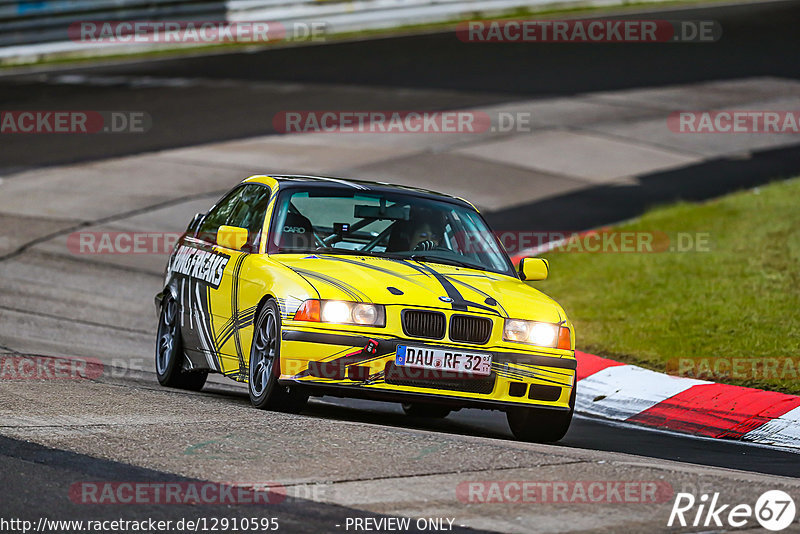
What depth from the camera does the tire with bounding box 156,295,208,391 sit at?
9.86 metres

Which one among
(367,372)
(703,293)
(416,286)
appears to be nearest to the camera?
(367,372)

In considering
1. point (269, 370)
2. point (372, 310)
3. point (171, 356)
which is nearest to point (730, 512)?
point (372, 310)

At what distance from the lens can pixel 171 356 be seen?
32.4 ft

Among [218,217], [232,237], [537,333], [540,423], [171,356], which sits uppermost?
[218,217]

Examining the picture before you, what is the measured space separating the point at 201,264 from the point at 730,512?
488 cm

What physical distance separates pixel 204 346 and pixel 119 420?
2083 mm

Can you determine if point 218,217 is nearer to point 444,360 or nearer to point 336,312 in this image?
point 336,312

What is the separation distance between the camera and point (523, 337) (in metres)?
8.07

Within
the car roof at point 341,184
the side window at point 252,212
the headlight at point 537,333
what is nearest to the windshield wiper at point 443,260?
the car roof at point 341,184

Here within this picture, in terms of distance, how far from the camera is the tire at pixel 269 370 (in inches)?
312

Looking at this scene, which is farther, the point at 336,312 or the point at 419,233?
the point at 419,233

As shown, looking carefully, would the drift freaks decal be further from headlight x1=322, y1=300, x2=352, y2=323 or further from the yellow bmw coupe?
headlight x1=322, y1=300, x2=352, y2=323

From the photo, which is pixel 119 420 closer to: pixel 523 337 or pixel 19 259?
pixel 523 337

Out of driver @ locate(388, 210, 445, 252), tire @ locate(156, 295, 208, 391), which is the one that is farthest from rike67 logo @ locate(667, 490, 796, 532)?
tire @ locate(156, 295, 208, 391)
